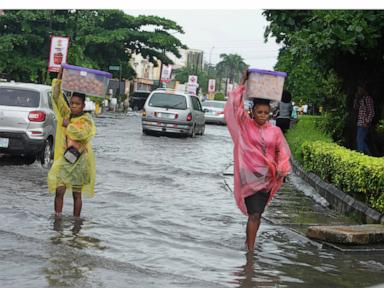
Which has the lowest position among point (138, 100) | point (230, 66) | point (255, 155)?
point (138, 100)

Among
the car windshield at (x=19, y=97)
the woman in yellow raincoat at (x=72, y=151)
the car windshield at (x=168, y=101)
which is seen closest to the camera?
the woman in yellow raincoat at (x=72, y=151)

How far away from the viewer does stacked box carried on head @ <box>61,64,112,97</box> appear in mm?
7535

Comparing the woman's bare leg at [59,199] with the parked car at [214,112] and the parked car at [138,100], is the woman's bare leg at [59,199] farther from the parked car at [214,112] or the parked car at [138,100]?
the parked car at [138,100]

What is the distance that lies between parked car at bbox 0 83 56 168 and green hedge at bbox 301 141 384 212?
503 centimetres

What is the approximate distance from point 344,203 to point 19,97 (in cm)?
661

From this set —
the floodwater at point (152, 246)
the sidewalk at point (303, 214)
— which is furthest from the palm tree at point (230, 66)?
the floodwater at point (152, 246)

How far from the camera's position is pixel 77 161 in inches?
296

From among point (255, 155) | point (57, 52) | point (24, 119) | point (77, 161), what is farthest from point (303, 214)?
point (57, 52)

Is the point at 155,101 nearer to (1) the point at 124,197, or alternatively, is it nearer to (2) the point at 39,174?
(2) the point at 39,174

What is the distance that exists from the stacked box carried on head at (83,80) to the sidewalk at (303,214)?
8.98 feet

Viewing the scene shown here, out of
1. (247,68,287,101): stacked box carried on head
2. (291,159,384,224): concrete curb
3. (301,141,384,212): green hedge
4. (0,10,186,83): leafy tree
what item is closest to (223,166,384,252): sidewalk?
(291,159,384,224): concrete curb

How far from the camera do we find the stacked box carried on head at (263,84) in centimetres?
651

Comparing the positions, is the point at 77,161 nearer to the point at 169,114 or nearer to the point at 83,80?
the point at 83,80

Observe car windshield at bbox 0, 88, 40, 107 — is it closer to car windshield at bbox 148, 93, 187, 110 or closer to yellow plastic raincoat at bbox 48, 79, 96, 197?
yellow plastic raincoat at bbox 48, 79, 96, 197
